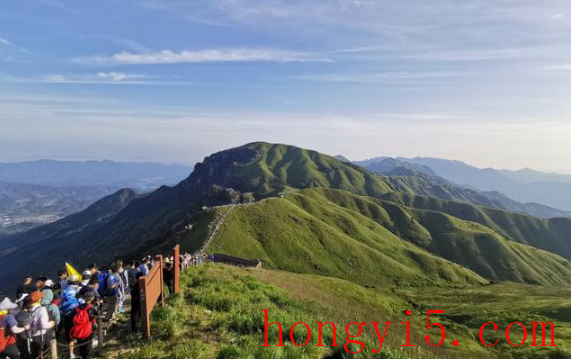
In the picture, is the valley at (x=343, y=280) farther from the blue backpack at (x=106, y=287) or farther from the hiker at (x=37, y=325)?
the blue backpack at (x=106, y=287)

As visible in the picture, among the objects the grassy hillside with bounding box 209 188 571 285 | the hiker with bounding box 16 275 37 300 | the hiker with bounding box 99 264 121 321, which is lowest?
the grassy hillside with bounding box 209 188 571 285

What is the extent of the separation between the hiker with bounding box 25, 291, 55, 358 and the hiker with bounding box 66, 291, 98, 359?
1.78 feet

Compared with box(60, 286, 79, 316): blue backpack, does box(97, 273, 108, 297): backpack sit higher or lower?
lower

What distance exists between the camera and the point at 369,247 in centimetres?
10644

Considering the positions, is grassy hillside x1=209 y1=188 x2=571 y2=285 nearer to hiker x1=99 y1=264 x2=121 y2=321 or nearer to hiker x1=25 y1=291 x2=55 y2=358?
hiker x1=99 y1=264 x2=121 y2=321

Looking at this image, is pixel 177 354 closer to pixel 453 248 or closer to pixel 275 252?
pixel 275 252

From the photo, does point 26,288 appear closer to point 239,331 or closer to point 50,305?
point 50,305

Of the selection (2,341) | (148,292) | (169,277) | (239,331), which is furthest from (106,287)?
(239,331)

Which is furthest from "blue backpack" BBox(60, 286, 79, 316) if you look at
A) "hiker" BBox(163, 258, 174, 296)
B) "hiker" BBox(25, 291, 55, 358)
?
"hiker" BBox(163, 258, 174, 296)

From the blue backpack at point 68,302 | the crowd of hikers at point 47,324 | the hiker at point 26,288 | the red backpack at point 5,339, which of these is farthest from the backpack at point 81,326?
the hiker at point 26,288

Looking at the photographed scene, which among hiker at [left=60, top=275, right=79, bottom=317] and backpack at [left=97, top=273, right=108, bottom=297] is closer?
hiker at [left=60, top=275, right=79, bottom=317]

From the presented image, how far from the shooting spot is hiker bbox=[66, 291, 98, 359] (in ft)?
32.1

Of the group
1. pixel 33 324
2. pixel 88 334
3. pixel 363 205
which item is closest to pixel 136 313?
pixel 88 334

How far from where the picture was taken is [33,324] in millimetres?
9594
